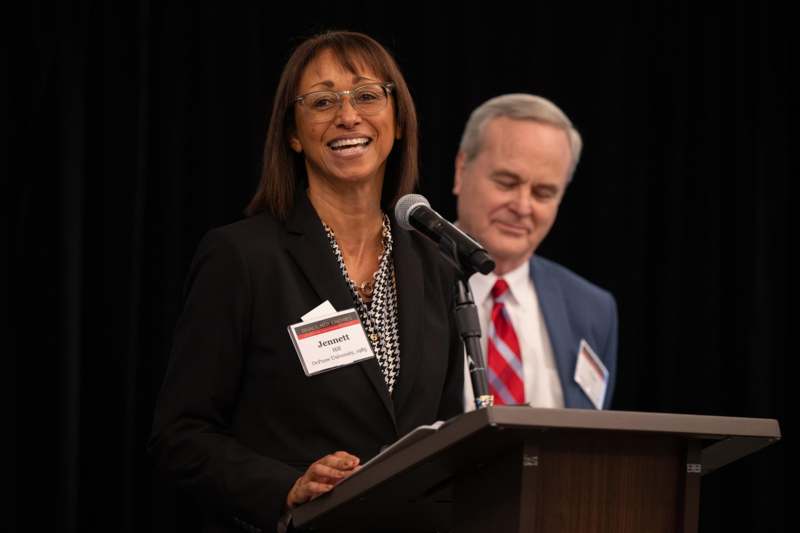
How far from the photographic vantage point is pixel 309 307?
215cm

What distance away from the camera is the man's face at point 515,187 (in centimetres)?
379

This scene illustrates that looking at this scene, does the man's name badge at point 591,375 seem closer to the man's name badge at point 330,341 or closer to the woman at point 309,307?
the woman at point 309,307

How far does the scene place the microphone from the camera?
1845 millimetres

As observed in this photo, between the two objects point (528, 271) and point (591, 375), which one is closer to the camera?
point (591, 375)

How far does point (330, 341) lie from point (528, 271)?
191cm

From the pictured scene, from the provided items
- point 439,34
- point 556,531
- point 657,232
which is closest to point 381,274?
point 556,531

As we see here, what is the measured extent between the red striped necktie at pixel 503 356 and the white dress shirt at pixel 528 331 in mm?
21

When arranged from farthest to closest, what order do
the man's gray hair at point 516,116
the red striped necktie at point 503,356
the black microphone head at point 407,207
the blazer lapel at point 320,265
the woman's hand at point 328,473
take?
the man's gray hair at point 516,116, the red striped necktie at point 503,356, the blazer lapel at point 320,265, the black microphone head at point 407,207, the woman's hand at point 328,473

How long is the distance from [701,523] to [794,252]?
46.9 inches

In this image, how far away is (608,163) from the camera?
4.53 metres

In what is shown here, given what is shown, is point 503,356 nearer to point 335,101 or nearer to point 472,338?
point 335,101

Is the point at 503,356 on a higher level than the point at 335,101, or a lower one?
lower

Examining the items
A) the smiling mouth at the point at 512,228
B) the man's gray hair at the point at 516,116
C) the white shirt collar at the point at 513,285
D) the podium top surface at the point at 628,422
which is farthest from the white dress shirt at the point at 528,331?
the podium top surface at the point at 628,422

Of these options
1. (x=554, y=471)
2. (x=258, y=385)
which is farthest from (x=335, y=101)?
(x=554, y=471)
